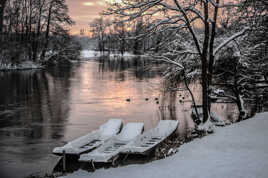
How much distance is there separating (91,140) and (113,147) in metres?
1.19

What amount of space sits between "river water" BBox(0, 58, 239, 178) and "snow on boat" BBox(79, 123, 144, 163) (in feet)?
5.42

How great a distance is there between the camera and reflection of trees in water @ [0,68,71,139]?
14953mm

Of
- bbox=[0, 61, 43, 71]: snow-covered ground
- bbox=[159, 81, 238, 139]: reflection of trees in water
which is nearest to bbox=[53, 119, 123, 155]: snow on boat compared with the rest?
bbox=[159, 81, 238, 139]: reflection of trees in water

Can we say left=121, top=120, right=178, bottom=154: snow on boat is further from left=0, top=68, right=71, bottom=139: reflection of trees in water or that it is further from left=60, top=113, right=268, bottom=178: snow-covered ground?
left=0, top=68, right=71, bottom=139: reflection of trees in water

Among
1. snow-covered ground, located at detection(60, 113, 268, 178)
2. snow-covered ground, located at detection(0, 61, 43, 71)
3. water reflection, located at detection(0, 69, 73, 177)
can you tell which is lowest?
water reflection, located at detection(0, 69, 73, 177)

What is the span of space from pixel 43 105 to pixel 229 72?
40.0 ft

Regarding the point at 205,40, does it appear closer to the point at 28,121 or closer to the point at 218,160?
the point at 218,160

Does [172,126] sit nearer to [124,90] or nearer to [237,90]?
[237,90]

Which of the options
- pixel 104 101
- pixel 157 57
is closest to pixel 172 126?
pixel 157 57

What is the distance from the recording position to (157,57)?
39.5 ft

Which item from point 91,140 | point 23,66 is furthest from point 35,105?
point 23,66

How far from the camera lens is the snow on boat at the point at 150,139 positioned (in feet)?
29.9

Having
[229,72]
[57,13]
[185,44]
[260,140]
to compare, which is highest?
[57,13]

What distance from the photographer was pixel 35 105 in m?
20.2
